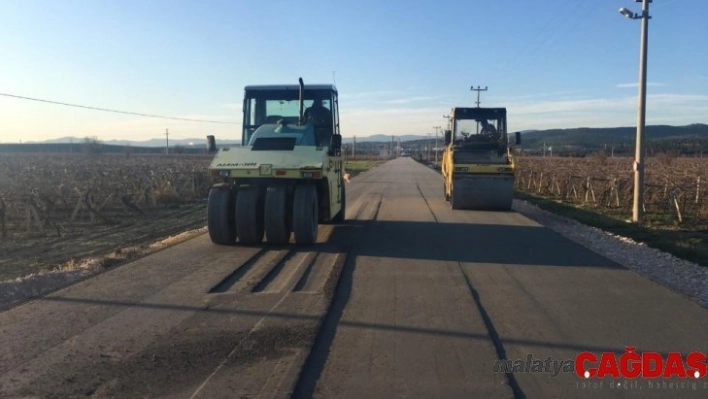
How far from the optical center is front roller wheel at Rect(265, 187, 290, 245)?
531 inches

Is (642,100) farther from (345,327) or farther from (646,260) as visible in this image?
(345,327)

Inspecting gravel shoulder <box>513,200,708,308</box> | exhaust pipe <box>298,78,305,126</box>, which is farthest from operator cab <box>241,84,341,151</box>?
gravel shoulder <box>513,200,708,308</box>

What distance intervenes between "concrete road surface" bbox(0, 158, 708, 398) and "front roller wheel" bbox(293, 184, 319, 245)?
115 cm

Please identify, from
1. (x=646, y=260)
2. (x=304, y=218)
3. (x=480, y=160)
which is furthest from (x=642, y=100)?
(x=304, y=218)

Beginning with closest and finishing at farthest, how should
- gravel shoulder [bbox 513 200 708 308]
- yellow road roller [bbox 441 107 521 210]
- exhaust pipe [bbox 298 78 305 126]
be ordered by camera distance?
gravel shoulder [bbox 513 200 708 308]
exhaust pipe [bbox 298 78 305 126]
yellow road roller [bbox 441 107 521 210]

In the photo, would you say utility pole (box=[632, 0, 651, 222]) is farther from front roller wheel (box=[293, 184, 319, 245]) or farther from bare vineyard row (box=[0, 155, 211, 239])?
bare vineyard row (box=[0, 155, 211, 239])

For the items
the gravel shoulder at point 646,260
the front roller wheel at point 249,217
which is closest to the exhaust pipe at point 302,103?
the front roller wheel at point 249,217

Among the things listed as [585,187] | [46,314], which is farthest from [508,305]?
[585,187]

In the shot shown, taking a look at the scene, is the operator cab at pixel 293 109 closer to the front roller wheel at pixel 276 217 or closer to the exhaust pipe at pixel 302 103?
the exhaust pipe at pixel 302 103

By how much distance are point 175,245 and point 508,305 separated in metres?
8.04

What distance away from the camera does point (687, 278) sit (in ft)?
36.2

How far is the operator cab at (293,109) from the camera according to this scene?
16.3 meters

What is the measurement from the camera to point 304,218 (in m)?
13.5

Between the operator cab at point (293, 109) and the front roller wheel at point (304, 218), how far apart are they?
2583 millimetres
